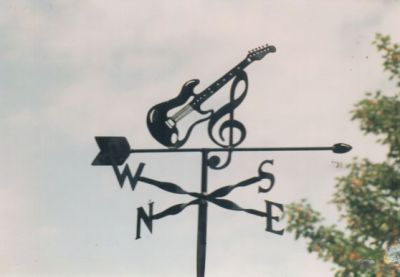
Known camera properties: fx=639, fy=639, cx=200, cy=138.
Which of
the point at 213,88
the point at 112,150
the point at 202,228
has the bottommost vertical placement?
the point at 202,228

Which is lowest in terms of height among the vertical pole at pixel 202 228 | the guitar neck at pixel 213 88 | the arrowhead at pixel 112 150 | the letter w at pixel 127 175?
the vertical pole at pixel 202 228

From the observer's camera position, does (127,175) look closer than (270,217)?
No

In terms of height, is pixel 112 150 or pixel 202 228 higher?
pixel 112 150

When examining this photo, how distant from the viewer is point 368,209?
20.8 ft

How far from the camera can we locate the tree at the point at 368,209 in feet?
20.0

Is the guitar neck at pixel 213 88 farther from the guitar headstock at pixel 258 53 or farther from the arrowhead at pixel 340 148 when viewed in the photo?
the arrowhead at pixel 340 148

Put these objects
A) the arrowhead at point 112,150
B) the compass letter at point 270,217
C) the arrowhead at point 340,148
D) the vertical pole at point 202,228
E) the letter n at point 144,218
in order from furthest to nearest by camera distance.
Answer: the arrowhead at point 112,150 → the letter n at point 144,218 → the compass letter at point 270,217 → the arrowhead at point 340,148 → the vertical pole at point 202,228

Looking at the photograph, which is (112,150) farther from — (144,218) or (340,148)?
(340,148)

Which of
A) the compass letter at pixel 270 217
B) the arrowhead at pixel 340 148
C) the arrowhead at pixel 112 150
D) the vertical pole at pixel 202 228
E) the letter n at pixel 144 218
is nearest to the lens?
the vertical pole at pixel 202 228

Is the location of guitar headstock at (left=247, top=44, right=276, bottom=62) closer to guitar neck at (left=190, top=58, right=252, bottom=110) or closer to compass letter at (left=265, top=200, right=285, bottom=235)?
guitar neck at (left=190, top=58, right=252, bottom=110)

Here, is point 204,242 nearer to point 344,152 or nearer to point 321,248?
point 321,248

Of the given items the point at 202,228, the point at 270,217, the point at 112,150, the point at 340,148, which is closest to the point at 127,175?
the point at 112,150

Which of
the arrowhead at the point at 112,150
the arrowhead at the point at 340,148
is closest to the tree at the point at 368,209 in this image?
the arrowhead at the point at 340,148

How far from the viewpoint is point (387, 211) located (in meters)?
6.29
